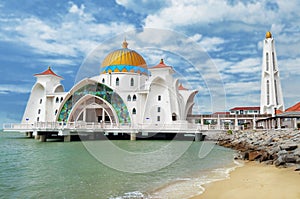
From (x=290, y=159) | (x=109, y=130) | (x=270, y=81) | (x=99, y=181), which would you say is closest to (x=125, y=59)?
(x=109, y=130)

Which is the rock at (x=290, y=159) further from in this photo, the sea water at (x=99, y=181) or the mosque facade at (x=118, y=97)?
the mosque facade at (x=118, y=97)

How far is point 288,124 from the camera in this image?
32000mm

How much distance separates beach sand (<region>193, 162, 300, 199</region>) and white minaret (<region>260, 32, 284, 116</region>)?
3384 centimetres

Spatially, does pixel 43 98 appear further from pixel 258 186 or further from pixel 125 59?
pixel 258 186

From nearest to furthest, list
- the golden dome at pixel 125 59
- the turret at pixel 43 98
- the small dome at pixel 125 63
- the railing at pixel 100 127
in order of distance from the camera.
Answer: the railing at pixel 100 127
the turret at pixel 43 98
the small dome at pixel 125 63
the golden dome at pixel 125 59

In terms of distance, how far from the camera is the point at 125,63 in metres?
35.2

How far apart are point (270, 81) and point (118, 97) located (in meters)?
23.1

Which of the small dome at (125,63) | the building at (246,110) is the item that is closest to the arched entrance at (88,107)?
the small dome at (125,63)

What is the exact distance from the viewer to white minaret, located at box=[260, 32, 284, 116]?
131 feet

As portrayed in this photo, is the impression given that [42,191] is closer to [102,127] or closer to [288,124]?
[102,127]

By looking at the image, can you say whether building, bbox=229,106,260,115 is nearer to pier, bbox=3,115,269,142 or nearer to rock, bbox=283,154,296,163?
pier, bbox=3,115,269,142

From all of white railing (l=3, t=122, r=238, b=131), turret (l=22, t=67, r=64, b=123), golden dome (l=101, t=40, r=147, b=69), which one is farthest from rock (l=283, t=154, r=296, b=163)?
turret (l=22, t=67, r=64, b=123)

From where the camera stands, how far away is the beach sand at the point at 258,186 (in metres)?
5.96

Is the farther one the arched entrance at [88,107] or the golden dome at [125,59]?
the golden dome at [125,59]
